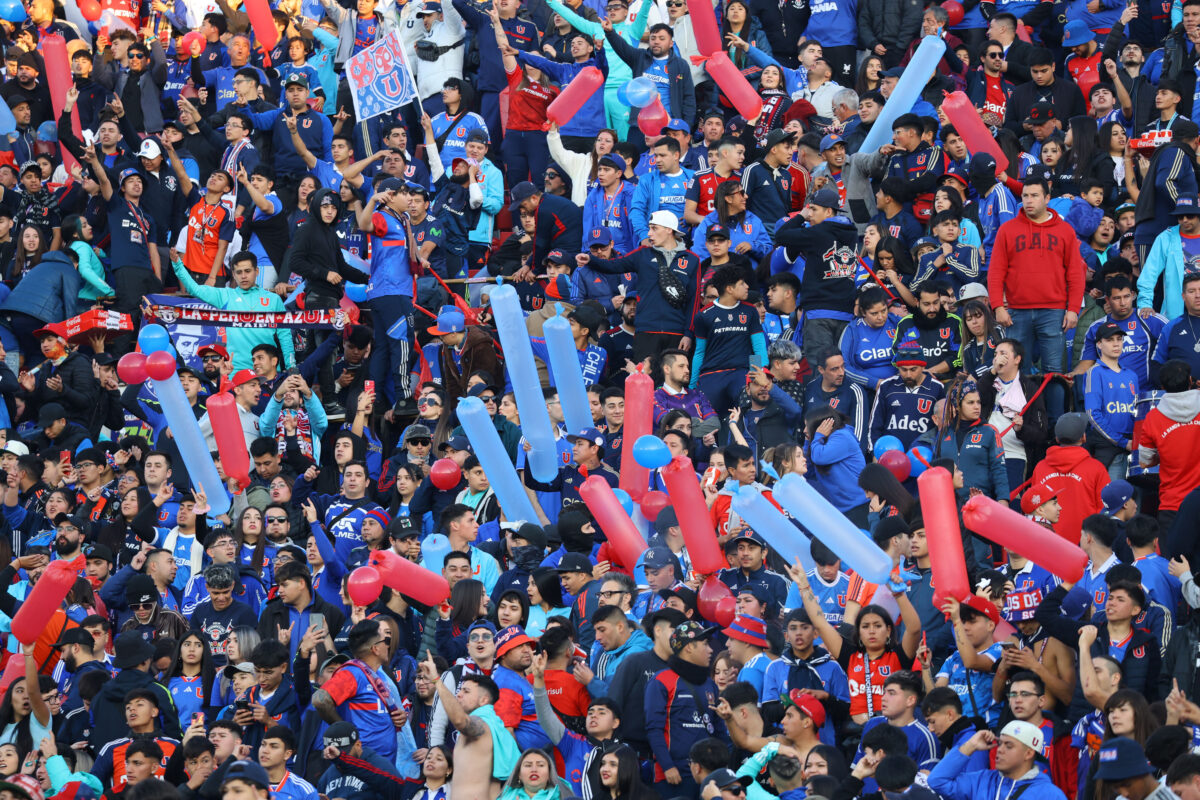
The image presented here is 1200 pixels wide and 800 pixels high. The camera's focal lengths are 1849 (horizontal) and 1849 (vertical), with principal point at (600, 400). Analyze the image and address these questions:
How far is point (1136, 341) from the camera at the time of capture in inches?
509

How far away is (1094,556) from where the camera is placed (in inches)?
386

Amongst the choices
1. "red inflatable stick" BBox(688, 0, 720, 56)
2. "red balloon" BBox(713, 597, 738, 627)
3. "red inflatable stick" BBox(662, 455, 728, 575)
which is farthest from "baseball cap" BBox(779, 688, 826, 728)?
"red inflatable stick" BBox(688, 0, 720, 56)

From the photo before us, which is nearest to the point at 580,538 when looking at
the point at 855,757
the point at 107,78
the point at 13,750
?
the point at 855,757

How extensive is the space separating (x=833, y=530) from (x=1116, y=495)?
195 cm

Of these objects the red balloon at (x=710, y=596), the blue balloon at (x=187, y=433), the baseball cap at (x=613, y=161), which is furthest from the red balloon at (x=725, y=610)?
the baseball cap at (x=613, y=161)

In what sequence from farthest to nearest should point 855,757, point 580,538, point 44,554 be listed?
point 44,554
point 580,538
point 855,757

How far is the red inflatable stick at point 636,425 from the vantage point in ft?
39.7

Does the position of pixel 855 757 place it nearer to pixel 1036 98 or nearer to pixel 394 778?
pixel 394 778

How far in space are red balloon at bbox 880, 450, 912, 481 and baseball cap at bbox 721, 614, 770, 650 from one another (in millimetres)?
2011

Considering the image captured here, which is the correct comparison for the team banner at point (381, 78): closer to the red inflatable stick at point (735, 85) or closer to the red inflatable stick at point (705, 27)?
the red inflatable stick at point (705, 27)

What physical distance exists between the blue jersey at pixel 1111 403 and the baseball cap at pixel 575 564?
12.3 ft

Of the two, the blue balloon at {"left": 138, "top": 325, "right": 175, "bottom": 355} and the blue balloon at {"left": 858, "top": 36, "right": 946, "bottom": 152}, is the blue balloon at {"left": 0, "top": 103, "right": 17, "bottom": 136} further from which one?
the blue balloon at {"left": 858, "top": 36, "right": 946, "bottom": 152}

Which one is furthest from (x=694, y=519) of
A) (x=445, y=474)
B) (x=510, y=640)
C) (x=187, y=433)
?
(x=187, y=433)

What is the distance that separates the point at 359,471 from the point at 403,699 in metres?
2.87
